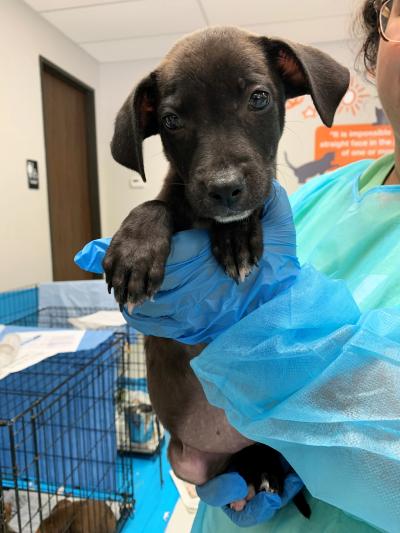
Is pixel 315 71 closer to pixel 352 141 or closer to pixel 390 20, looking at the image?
pixel 390 20

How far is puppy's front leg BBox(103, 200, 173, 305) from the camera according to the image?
2.94 ft

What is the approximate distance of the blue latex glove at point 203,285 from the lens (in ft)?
3.32

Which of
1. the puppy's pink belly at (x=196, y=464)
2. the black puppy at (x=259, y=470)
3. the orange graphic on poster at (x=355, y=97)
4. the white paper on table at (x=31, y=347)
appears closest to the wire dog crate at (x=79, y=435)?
the white paper on table at (x=31, y=347)

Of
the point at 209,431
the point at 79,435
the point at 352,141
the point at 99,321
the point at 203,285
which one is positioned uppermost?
the point at 352,141

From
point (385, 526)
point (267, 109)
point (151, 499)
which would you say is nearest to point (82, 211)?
point (151, 499)

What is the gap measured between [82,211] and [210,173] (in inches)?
181

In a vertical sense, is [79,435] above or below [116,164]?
below

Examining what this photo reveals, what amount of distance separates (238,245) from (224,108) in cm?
33

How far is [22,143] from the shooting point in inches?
152

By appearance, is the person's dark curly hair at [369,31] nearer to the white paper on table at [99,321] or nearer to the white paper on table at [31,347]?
the white paper on table at [31,347]

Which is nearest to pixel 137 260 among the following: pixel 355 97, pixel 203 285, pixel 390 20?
pixel 203 285

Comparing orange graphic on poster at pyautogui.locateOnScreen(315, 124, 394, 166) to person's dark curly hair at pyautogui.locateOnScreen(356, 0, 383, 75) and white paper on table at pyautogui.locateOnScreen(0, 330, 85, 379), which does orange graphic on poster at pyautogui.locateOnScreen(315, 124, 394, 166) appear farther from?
white paper on table at pyautogui.locateOnScreen(0, 330, 85, 379)

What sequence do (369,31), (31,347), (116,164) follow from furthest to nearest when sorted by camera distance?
1. (116,164)
2. (31,347)
3. (369,31)

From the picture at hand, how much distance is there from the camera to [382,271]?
1.01 metres
